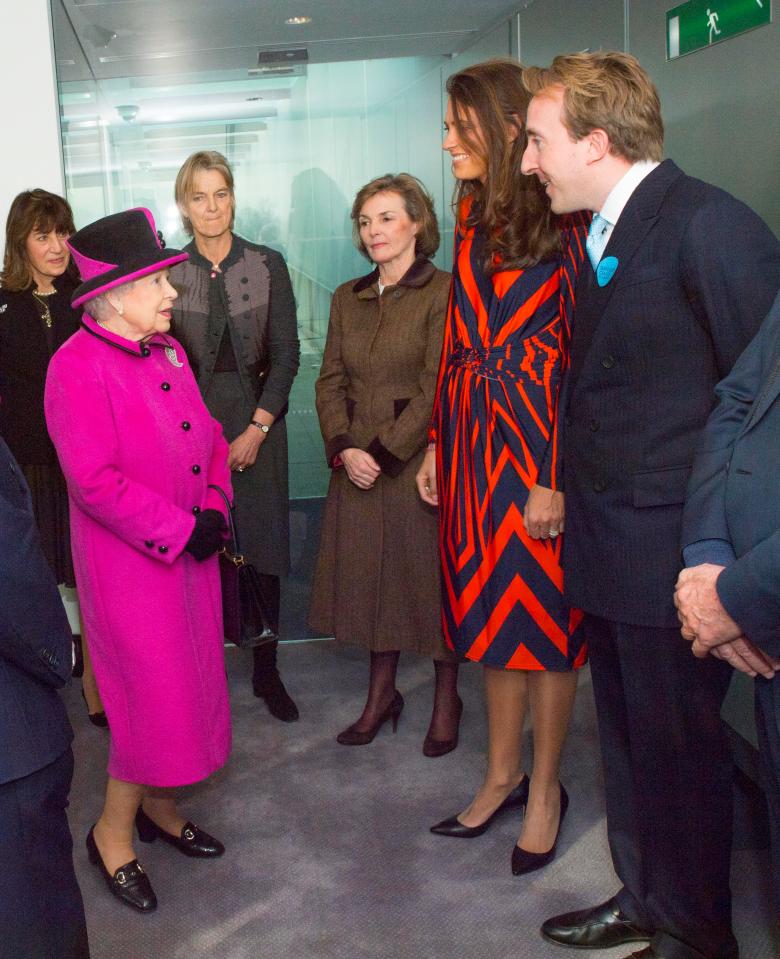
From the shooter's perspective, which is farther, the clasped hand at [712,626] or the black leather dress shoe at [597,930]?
the black leather dress shoe at [597,930]

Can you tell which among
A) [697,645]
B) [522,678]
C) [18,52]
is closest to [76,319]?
[18,52]

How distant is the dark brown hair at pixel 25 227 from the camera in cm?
352

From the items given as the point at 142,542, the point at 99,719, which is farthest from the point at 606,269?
the point at 99,719

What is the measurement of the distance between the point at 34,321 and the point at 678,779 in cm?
256

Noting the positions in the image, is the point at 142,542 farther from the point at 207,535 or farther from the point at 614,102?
the point at 614,102

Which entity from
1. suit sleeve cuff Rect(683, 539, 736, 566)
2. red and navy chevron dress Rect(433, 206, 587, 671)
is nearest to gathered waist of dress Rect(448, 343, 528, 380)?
red and navy chevron dress Rect(433, 206, 587, 671)

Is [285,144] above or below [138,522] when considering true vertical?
above

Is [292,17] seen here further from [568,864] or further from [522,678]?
[568,864]

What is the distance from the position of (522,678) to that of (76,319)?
1.93 m

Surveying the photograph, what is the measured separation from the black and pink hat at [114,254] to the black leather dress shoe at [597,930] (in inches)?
69.0

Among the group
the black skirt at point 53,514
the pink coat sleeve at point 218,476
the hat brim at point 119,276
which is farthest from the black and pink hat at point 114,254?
the black skirt at point 53,514

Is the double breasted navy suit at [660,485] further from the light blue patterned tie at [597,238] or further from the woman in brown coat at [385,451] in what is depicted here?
the woman in brown coat at [385,451]

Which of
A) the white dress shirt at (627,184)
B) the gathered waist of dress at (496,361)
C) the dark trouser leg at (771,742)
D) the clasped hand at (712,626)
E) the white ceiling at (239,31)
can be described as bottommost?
the dark trouser leg at (771,742)

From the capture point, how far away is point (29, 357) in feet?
11.6
